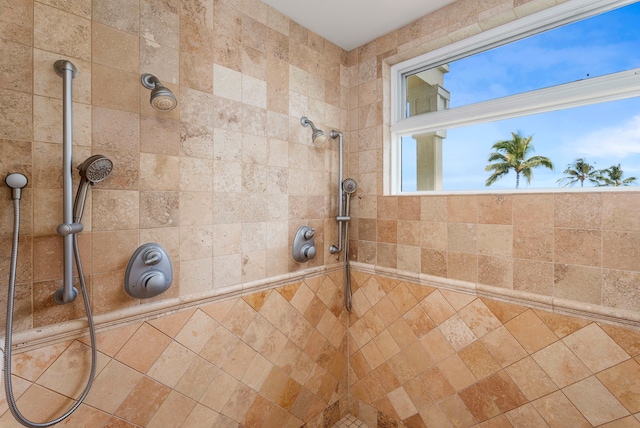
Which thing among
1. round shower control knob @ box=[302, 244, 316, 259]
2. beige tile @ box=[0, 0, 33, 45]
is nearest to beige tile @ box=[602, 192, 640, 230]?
round shower control knob @ box=[302, 244, 316, 259]

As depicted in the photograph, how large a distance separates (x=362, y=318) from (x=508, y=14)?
190cm

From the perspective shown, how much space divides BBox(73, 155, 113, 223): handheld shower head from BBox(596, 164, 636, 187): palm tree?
6.62ft

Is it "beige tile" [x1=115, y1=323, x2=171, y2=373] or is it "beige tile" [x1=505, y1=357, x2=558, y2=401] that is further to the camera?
"beige tile" [x1=505, y1=357, x2=558, y2=401]

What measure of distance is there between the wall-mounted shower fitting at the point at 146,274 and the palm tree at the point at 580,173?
1860 millimetres

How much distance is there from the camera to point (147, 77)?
123 cm

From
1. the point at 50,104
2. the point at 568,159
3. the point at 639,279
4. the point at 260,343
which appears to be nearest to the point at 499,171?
the point at 568,159

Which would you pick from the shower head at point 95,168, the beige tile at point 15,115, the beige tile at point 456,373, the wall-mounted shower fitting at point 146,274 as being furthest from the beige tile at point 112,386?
the beige tile at point 456,373

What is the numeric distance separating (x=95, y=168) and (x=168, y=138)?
13.8 inches

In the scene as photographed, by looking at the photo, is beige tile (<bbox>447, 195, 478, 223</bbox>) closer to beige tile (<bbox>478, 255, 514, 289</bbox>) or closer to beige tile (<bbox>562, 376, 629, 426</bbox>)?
beige tile (<bbox>478, 255, 514, 289</bbox>)

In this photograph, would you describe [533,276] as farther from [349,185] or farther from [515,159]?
[349,185]

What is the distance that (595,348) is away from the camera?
50.4 inches

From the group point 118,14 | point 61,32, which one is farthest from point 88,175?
point 118,14

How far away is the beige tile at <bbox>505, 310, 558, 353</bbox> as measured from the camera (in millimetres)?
1389

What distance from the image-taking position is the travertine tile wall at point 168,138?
3.35ft
